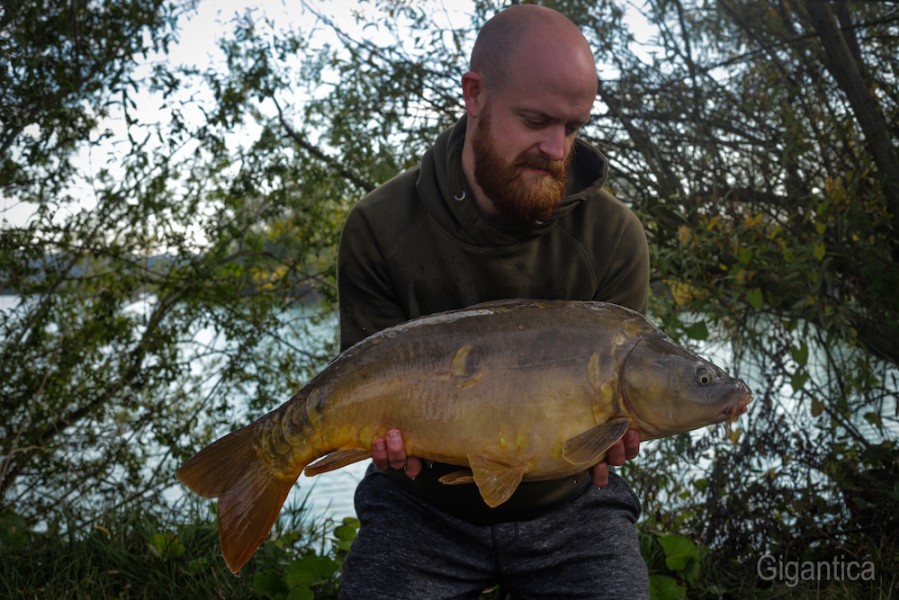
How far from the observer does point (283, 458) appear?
1922 mm

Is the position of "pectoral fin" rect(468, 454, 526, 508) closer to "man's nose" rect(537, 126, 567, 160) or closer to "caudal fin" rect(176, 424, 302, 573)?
"caudal fin" rect(176, 424, 302, 573)

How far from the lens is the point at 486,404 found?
1.83 meters

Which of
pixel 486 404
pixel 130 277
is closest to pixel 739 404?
pixel 486 404

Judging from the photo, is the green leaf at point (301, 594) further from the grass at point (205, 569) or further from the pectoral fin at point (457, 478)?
the pectoral fin at point (457, 478)

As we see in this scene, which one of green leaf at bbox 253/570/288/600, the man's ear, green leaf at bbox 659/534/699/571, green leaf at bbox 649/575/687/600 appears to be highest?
the man's ear

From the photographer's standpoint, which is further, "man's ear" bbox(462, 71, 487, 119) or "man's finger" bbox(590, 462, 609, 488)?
"man's ear" bbox(462, 71, 487, 119)

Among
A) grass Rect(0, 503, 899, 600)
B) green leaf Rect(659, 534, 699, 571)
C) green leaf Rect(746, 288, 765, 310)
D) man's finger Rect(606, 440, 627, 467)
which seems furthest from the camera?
green leaf Rect(746, 288, 765, 310)

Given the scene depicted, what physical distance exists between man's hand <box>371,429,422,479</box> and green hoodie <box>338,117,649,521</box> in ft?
0.95

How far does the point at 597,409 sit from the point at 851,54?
2413mm

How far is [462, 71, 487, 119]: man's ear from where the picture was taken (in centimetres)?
222

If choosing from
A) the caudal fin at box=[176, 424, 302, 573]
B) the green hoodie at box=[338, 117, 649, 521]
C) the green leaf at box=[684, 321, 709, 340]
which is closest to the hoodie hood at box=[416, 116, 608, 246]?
the green hoodie at box=[338, 117, 649, 521]

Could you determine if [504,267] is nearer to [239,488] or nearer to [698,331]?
[239,488]

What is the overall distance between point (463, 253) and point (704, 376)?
0.69m

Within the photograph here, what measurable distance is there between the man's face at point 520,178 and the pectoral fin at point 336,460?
659 mm
